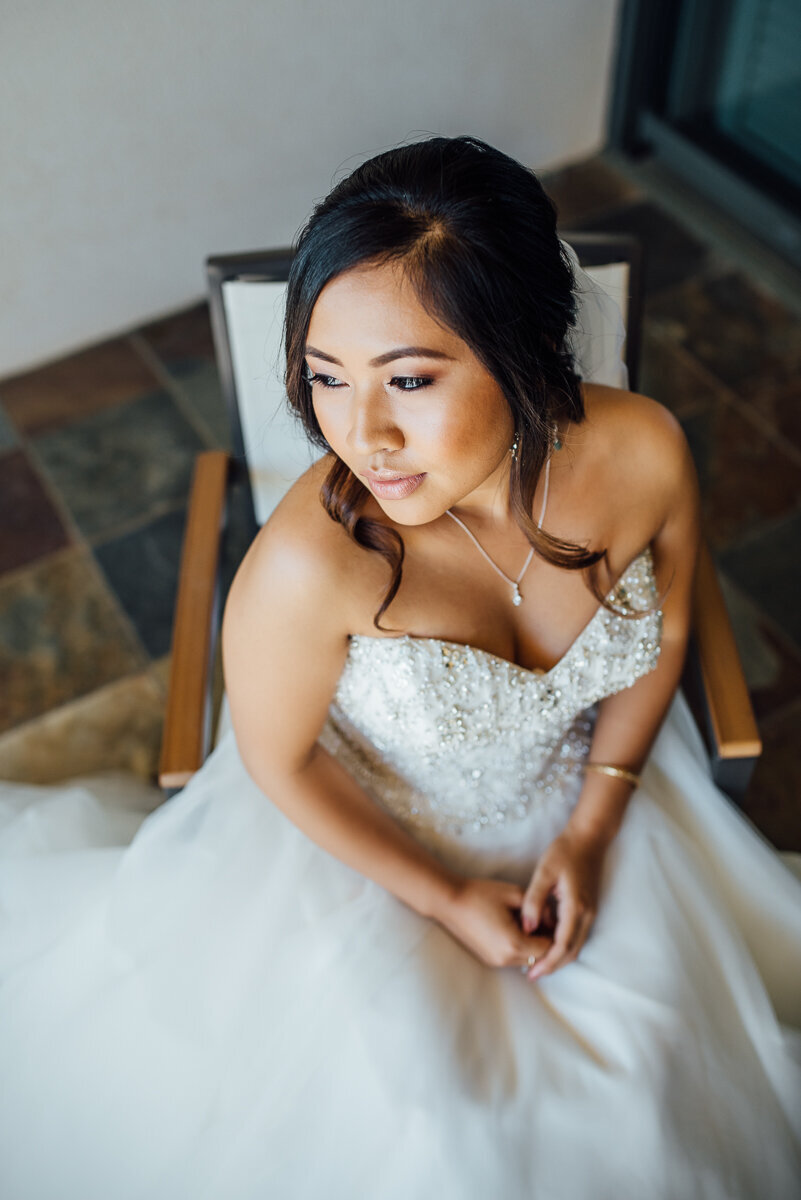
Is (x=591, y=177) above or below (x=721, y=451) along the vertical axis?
above

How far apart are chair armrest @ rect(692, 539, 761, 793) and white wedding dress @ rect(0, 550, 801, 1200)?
0.12 metres

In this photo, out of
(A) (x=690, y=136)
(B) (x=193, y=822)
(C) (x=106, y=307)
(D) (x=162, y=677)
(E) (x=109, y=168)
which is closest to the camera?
(B) (x=193, y=822)

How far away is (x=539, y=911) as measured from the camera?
1.37m

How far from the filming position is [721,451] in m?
2.69

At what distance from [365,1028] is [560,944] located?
0.97 feet

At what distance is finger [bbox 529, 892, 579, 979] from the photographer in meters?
1.33

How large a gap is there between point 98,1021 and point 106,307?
7.55ft

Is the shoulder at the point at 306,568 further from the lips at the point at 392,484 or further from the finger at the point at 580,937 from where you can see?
the finger at the point at 580,937

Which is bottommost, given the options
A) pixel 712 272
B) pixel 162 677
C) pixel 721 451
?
pixel 162 677

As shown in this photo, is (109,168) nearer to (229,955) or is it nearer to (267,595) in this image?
(267,595)

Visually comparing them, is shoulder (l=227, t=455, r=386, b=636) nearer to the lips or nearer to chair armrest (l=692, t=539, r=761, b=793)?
the lips

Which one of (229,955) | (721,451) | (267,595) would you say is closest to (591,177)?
(721,451)

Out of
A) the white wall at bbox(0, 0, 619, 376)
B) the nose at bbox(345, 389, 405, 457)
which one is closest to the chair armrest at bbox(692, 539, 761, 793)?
the nose at bbox(345, 389, 405, 457)

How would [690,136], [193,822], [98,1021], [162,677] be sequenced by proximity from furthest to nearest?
[690,136]
[162,677]
[193,822]
[98,1021]
